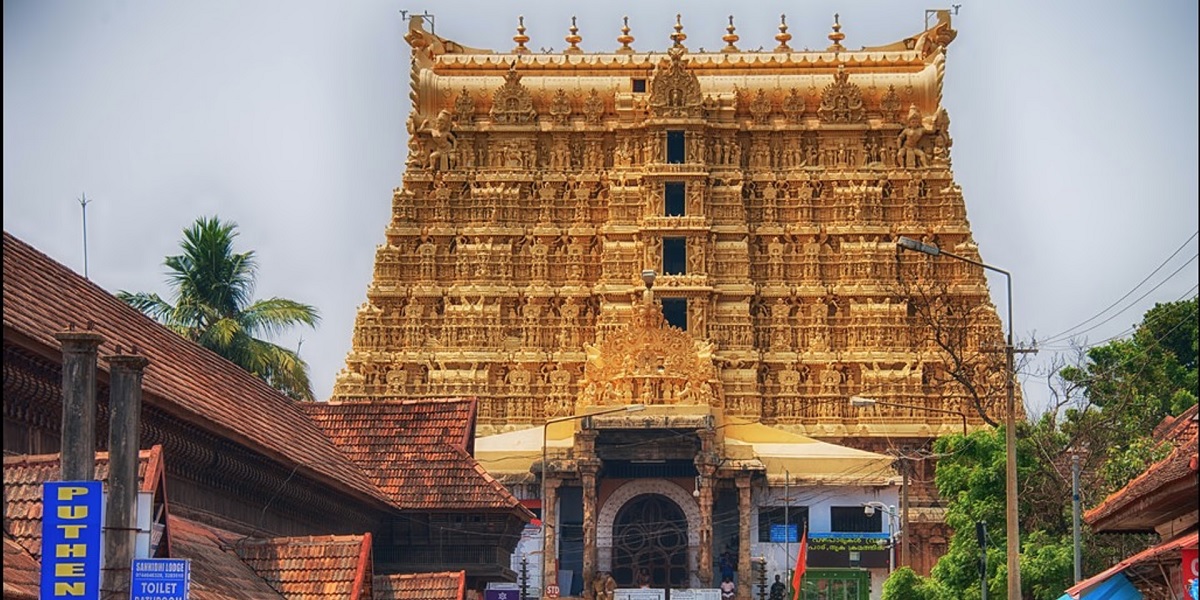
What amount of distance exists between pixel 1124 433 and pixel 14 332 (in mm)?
37188

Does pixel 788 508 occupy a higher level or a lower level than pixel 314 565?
higher

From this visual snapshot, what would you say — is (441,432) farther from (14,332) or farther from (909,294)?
(909,294)

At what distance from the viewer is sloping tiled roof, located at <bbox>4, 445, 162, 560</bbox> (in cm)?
2073

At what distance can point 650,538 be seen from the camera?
233 ft

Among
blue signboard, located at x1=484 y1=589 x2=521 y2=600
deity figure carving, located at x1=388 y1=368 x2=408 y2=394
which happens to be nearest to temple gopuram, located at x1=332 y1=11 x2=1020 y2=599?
deity figure carving, located at x1=388 y1=368 x2=408 y2=394

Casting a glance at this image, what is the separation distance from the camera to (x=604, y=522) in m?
70.1

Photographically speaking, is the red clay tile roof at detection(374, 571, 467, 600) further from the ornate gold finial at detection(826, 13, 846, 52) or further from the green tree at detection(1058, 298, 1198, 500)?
the ornate gold finial at detection(826, 13, 846, 52)

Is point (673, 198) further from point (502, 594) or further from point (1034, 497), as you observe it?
point (502, 594)

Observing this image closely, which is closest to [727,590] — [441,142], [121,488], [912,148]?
[912,148]

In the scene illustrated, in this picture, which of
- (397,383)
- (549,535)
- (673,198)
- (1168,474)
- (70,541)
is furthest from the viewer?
(673,198)

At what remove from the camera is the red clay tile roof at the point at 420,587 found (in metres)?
30.8

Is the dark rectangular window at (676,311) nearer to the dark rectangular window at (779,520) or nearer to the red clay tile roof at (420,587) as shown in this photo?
the dark rectangular window at (779,520)

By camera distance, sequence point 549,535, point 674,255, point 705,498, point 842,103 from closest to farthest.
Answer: point 549,535 → point 705,498 → point 674,255 → point 842,103

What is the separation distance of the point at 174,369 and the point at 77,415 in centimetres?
1125
